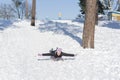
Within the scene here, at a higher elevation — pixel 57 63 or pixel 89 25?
pixel 89 25

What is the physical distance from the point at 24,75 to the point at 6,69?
1.29m

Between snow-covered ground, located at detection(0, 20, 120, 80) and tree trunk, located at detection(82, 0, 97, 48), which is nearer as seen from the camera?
snow-covered ground, located at detection(0, 20, 120, 80)

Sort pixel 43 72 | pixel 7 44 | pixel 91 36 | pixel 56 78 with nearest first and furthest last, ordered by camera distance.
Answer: pixel 56 78, pixel 43 72, pixel 91 36, pixel 7 44

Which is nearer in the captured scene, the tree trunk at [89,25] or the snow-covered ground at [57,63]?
the snow-covered ground at [57,63]

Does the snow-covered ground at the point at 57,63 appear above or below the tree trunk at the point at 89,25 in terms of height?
below

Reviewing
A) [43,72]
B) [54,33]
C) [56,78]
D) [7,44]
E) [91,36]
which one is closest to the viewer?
[56,78]

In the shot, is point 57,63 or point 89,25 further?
point 89,25

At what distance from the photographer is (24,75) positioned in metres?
11.5

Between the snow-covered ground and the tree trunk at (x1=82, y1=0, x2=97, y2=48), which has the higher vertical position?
the tree trunk at (x1=82, y1=0, x2=97, y2=48)

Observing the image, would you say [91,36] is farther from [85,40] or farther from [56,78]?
[56,78]

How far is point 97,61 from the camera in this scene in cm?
1415

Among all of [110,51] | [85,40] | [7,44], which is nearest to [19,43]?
[7,44]

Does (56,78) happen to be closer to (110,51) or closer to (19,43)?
(110,51)

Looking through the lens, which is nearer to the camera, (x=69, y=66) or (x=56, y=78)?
(x=56, y=78)
